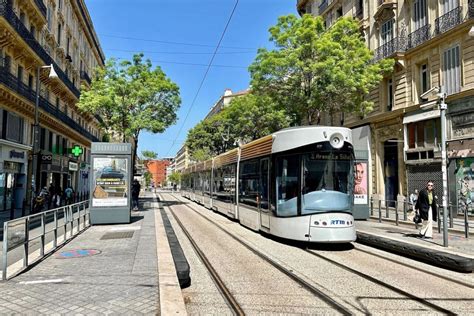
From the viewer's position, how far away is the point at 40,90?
29.0 metres

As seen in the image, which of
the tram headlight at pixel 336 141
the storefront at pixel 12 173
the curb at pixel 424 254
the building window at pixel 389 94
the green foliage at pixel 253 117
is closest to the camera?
the curb at pixel 424 254

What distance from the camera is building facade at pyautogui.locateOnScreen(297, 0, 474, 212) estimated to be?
20.6m

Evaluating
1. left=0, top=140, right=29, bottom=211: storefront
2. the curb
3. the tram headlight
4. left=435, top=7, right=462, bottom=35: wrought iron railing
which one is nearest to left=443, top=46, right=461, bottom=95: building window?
left=435, top=7, right=462, bottom=35: wrought iron railing

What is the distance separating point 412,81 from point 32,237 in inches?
883

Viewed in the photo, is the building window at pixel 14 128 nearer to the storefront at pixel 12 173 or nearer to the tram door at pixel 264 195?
the storefront at pixel 12 173

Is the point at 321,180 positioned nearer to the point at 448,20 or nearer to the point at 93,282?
the point at 93,282

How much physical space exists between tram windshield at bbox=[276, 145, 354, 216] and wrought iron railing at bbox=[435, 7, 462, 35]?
560 inches

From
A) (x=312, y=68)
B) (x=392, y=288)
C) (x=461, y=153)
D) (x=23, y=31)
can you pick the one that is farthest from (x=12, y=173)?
(x=461, y=153)

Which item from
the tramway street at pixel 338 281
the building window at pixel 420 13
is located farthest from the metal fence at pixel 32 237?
the building window at pixel 420 13

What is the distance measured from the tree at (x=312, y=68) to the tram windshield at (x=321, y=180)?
11344 millimetres

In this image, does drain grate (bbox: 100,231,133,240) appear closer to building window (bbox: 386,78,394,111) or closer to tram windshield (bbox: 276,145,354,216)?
tram windshield (bbox: 276,145,354,216)

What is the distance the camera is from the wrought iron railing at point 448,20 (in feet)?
67.2

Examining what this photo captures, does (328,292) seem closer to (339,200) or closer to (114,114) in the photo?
(339,200)

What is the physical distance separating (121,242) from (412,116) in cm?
1883
